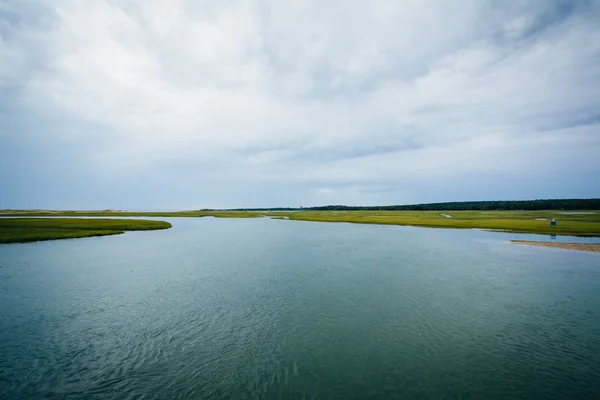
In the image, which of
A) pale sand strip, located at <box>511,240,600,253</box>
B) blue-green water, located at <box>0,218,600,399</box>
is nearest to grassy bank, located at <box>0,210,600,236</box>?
pale sand strip, located at <box>511,240,600,253</box>

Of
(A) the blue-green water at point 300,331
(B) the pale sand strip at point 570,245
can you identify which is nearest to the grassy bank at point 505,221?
(B) the pale sand strip at point 570,245

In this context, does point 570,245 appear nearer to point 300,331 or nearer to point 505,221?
point 505,221

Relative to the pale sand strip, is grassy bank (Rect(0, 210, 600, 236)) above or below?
above

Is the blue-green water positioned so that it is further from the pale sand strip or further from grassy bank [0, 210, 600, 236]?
grassy bank [0, 210, 600, 236]

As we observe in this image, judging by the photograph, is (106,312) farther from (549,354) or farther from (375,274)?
(549,354)

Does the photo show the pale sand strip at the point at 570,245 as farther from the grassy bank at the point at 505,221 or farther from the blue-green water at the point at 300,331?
the grassy bank at the point at 505,221

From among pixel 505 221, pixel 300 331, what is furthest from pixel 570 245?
pixel 300 331

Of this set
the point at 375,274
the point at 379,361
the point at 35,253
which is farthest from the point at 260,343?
the point at 35,253

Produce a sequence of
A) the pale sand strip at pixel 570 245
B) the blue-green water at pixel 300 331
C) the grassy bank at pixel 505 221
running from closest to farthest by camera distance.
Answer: the blue-green water at pixel 300 331 → the pale sand strip at pixel 570 245 → the grassy bank at pixel 505 221
